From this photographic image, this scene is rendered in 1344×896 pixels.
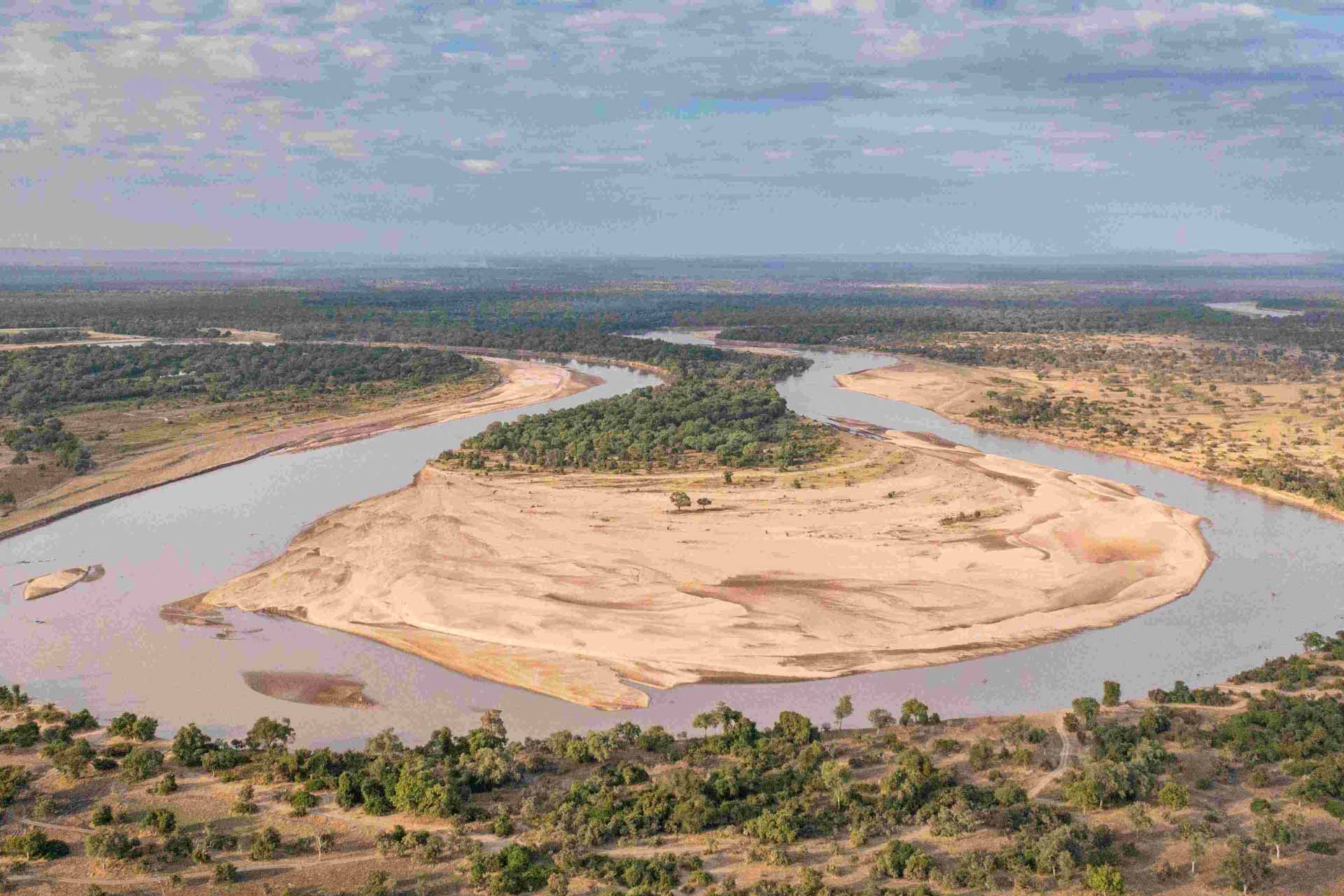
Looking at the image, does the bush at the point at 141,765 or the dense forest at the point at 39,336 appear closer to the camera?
the bush at the point at 141,765

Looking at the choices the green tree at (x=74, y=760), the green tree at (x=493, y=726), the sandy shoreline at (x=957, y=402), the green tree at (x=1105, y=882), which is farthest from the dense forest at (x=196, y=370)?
the green tree at (x=1105, y=882)

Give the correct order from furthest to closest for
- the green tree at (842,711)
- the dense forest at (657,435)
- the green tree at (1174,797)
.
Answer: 1. the dense forest at (657,435)
2. the green tree at (842,711)
3. the green tree at (1174,797)

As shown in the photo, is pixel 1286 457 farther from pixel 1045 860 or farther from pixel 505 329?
pixel 505 329

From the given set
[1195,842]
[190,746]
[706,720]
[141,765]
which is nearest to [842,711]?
[706,720]

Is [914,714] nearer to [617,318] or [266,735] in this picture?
[266,735]

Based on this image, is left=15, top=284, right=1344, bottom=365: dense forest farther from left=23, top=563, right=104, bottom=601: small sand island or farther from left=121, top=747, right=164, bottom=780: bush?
left=121, top=747, right=164, bottom=780: bush

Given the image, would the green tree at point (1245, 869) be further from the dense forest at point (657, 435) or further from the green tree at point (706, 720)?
the dense forest at point (657, 435)
